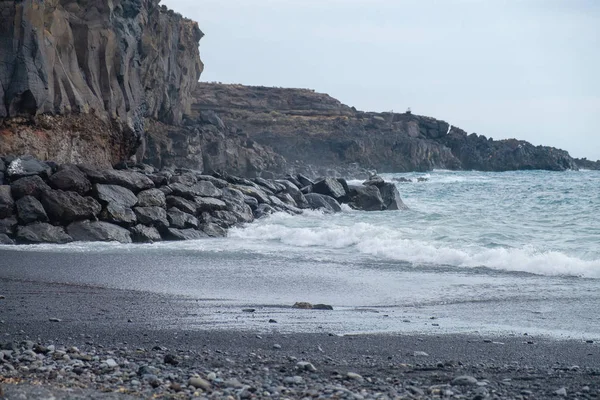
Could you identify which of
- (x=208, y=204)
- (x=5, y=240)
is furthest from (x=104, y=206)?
(x=208, y=204)

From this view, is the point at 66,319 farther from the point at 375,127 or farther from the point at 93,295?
the point at 375,127

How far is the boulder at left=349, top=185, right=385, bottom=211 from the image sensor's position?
27375 millimetres

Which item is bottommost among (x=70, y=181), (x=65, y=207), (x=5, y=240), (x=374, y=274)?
(x=5, y=240)

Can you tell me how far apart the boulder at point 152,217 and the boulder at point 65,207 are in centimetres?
115

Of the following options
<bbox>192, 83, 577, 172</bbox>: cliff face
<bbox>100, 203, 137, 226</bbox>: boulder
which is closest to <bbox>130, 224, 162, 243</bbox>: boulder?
<bbox>100, 203, 137, 226</bbox>: boulder

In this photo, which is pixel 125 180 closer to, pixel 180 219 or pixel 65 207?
pixel 180 219

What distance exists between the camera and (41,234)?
15.0 m

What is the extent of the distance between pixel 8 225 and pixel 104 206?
2221mm

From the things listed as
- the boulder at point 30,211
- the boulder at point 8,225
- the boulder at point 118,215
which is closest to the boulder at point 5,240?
the boulder at point 8,225

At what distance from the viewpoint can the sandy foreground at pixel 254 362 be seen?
15.6 ft

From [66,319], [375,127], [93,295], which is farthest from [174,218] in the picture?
[375,127]

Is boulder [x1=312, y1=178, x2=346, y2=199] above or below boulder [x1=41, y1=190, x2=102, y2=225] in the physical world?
above

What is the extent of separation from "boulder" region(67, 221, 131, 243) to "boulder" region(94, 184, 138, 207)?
33.9 inches

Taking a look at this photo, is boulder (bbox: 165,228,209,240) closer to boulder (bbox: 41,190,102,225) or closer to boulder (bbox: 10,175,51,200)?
boulder (bbox: 41,190,102,225)
